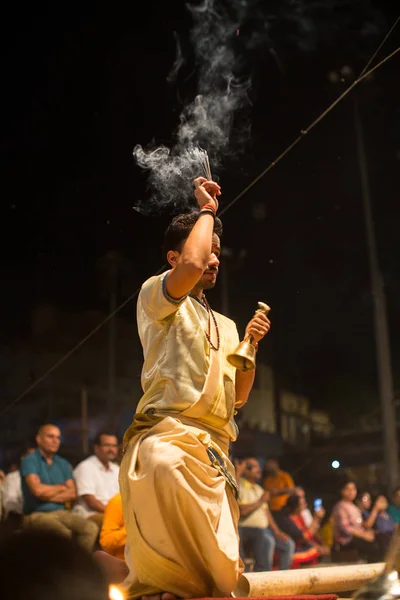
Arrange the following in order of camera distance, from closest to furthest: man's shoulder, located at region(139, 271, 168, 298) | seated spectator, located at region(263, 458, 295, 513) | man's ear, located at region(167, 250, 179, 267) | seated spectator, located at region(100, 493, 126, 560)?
man's shoulder, located at region(139, 271, 168, 298), man's ear, located at region(167, 250, 179, 267), seated spectator, located at region(100, 493, 126, 560), seated spectator, located at region(263, 458, 295, 513)

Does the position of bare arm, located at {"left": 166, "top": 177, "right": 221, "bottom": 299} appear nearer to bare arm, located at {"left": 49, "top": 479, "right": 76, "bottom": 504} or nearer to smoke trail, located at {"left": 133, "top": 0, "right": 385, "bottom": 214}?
smoke trail, located at {"left": 133, "top": 0, "right": 385, "bottom": 214}

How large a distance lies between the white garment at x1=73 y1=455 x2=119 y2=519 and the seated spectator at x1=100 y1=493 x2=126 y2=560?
1740mm

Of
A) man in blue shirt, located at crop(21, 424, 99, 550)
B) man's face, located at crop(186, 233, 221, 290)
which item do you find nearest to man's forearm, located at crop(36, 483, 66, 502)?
man in blue shirt, located at crop(21, 424, 99, 550)

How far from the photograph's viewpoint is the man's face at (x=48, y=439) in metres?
7.69

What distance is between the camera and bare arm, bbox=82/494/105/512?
25.0 feet

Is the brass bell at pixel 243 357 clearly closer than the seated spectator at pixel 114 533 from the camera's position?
Yes

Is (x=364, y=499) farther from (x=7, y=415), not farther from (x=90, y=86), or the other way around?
(x=90, y=86)

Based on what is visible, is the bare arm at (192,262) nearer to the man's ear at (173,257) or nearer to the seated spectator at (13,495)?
the man's ear at (173,257)

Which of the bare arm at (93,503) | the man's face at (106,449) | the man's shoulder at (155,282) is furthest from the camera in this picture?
the man's face at (106,449)

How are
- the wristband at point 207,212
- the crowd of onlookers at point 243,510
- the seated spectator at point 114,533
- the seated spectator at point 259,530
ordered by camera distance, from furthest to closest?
the seated spectator at point 259,530
the crowd of onlookers at point 243,510
the seated spectator at point 114,533
the wristband at point 207,212

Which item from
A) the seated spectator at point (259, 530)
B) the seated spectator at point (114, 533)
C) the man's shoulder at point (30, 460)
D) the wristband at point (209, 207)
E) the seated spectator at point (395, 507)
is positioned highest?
the wristband at point (209, 207)

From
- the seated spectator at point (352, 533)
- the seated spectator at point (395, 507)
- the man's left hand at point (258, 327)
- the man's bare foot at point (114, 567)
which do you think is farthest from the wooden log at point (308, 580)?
the seated spectator at point (395, 507)

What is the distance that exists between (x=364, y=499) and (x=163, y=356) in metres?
9.52

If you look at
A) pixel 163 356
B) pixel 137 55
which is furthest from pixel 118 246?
pixel 163 356
